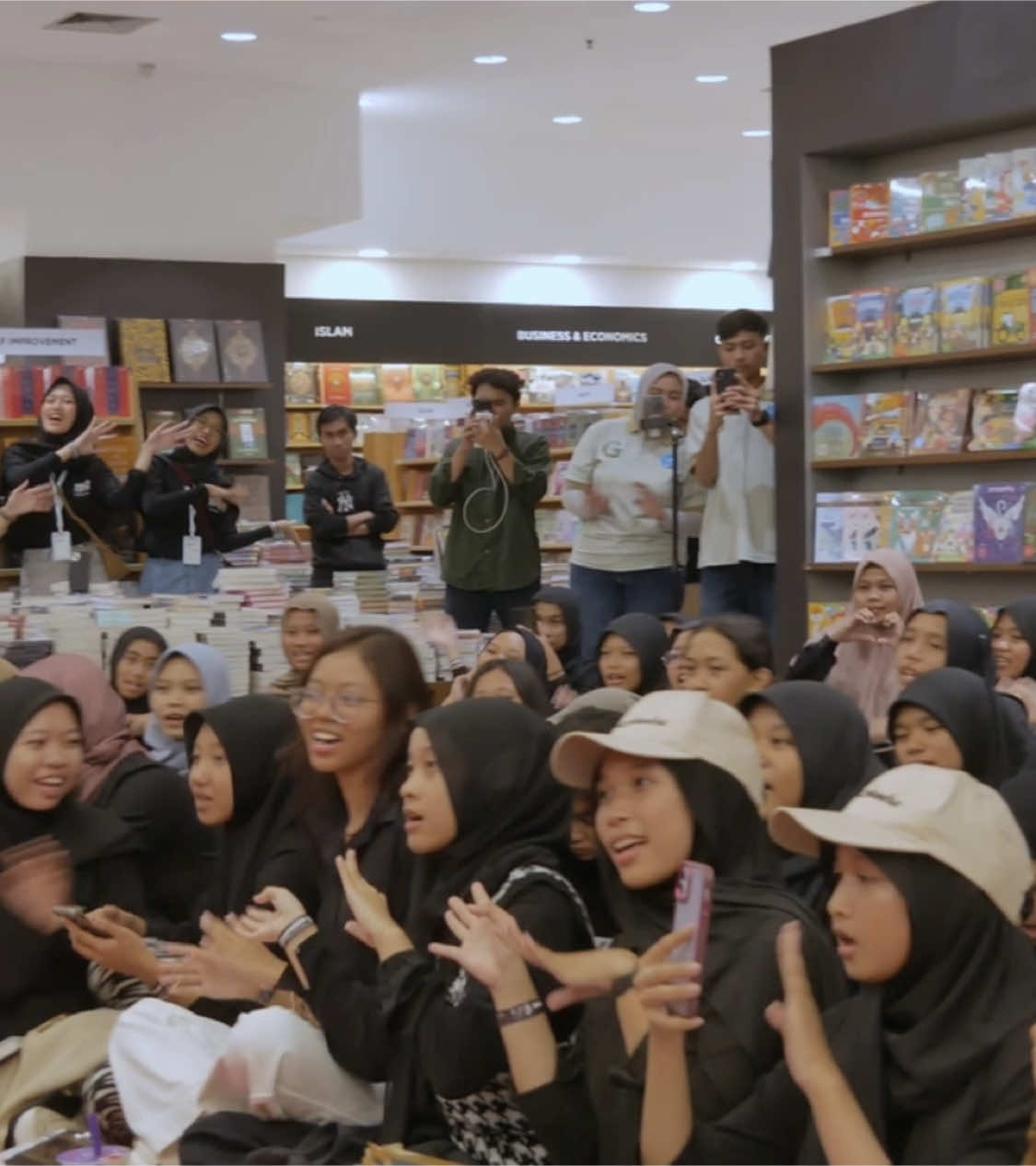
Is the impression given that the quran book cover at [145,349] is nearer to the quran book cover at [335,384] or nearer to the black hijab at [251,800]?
the quran book cover at [335,384]

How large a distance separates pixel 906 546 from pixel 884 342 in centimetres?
76

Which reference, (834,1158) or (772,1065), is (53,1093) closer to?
(772,1065)

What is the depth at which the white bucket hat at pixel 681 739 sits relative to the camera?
2.71 m

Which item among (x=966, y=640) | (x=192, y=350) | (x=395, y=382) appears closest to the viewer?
(x=966, y=640)

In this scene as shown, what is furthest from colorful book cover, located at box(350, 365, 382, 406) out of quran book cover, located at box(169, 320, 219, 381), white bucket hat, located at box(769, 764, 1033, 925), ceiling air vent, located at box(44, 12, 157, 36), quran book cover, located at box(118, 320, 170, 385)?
white bucket hat, located at box(769, 764, 1033, 925)

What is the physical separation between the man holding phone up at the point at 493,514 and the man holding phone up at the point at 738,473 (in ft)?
2.33

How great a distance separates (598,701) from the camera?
4.30 m

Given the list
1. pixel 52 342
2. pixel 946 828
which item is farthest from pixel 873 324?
pixel 946 828

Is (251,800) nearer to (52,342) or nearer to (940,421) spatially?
(940,421)

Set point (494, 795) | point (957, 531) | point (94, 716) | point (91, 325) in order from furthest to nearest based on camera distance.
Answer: point (91, 325), point (957, 531), point (94, 716), point (494, 795)

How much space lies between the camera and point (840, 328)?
7641 mm

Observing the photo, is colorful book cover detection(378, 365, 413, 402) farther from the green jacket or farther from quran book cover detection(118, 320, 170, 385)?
the green jacket

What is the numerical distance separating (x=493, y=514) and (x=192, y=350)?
4496 millimetres

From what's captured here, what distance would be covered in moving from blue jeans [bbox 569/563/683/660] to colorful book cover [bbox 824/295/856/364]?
3.53 feet
